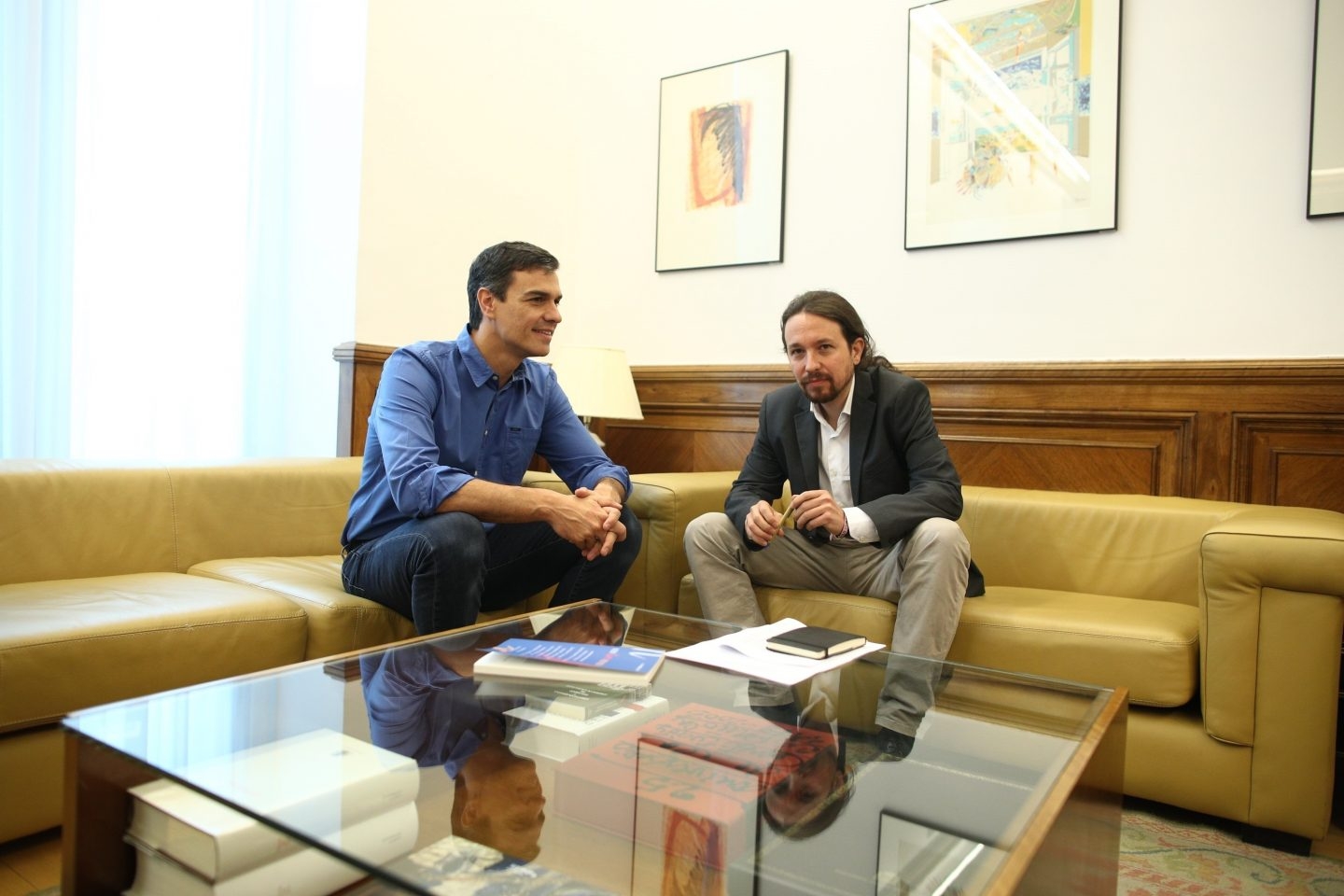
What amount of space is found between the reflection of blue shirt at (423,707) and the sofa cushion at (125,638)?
19.5 inches

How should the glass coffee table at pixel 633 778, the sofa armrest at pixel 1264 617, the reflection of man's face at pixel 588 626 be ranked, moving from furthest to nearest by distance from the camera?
the sofa armrest at pixel 1264 617, the reflection of man's face at pixel 588 626, the glass coffee table at pixel 633 778

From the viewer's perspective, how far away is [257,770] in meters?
0.92

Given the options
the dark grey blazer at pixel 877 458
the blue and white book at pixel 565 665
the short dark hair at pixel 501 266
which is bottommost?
the blue and white book at pixel 565 665

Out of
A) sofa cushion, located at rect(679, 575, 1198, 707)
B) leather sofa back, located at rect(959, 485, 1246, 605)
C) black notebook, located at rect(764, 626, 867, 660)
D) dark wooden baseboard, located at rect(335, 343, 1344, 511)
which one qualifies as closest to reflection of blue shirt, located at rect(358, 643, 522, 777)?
black notebook, located at rect(764, 626, 867, 660)

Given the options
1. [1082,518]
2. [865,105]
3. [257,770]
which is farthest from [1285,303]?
[257,770]

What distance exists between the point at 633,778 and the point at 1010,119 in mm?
2502

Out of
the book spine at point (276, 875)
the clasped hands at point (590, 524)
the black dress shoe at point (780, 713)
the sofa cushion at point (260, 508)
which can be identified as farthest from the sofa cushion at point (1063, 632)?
the book spine at point (276, 875)

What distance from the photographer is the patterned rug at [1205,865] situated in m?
1.50

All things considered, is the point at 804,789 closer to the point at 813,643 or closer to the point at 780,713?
the point at 780,713

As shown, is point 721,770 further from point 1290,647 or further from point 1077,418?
point 1077,418

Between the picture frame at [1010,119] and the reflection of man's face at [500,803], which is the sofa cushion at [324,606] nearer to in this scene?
the reflection of man's face at [500,803]

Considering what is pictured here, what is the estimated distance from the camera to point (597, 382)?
3143mm

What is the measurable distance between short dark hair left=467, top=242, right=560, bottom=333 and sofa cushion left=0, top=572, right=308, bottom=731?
0.87 meters

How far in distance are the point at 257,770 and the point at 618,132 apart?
3.30 metres
